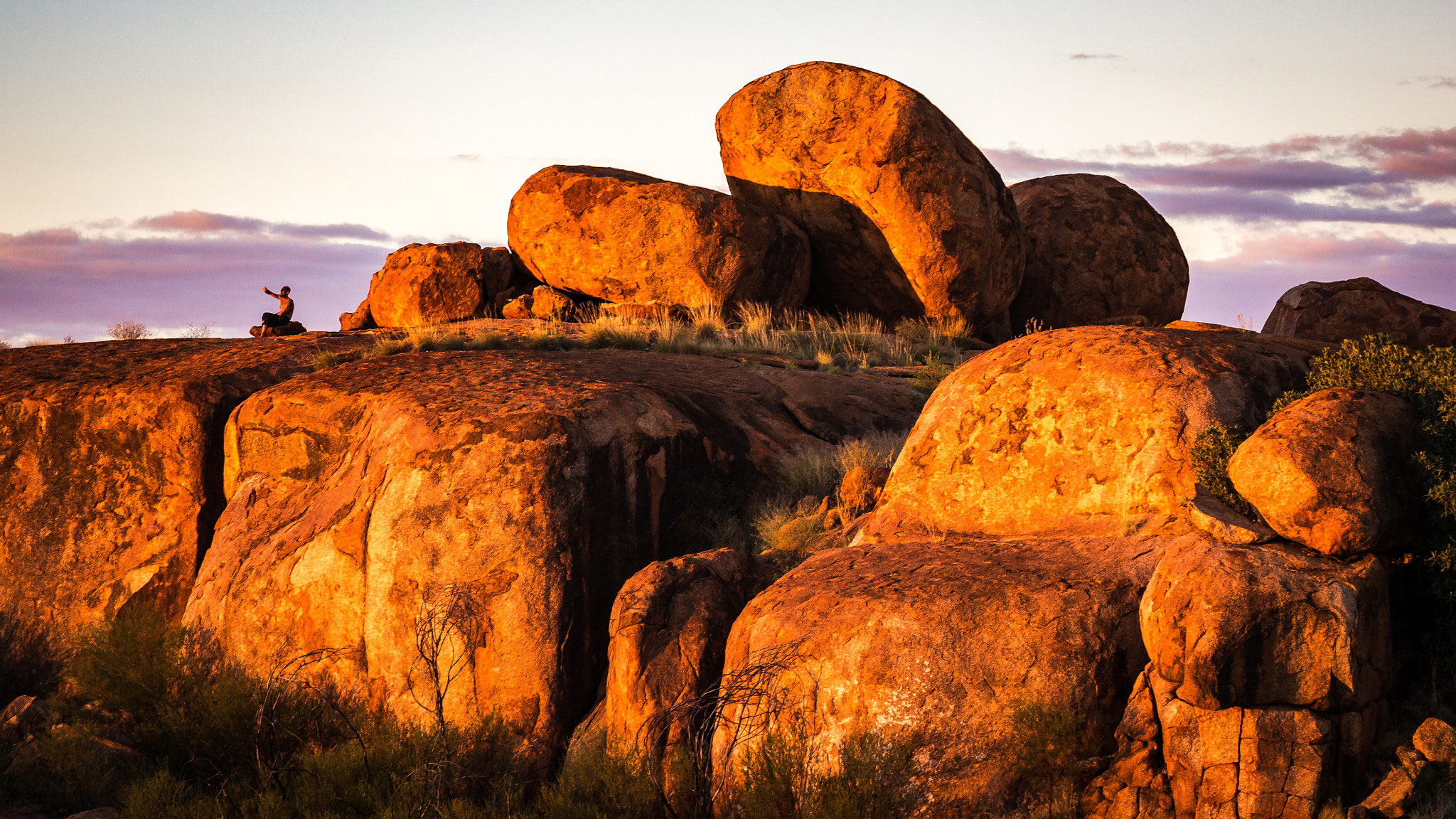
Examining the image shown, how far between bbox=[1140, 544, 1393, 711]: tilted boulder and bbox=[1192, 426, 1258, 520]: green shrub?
810 mm

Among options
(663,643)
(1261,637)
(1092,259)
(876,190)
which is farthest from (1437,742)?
(1092,259)

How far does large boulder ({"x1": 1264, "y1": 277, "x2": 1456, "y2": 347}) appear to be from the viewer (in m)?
12.1

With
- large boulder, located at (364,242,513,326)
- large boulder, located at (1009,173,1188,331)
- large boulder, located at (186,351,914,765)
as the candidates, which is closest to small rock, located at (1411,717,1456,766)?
large boulder, located at (186,351,914,765)

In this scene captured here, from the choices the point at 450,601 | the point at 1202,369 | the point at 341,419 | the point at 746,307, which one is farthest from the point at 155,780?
the point at 746,307

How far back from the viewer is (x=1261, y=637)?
5.17 meters

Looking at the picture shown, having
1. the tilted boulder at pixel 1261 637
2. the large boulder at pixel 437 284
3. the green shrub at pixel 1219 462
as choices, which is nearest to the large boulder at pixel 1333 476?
the green shrub at pixel 1219 462

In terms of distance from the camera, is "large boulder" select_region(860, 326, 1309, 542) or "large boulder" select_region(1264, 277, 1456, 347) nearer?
"large boulder" select_region(860, 326, 1309, 542)

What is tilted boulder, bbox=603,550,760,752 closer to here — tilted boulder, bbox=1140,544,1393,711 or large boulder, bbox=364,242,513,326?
tilted boulder, bbox=1140,544,1393,711

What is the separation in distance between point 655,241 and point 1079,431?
36.1ft

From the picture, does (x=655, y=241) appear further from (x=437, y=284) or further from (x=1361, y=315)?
(x=1361, y=315)

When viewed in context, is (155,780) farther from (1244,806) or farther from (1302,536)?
(1302,536)

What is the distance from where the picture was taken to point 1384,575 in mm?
5719

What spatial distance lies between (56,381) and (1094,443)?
10119 mm

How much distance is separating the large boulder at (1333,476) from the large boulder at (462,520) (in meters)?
4.40
